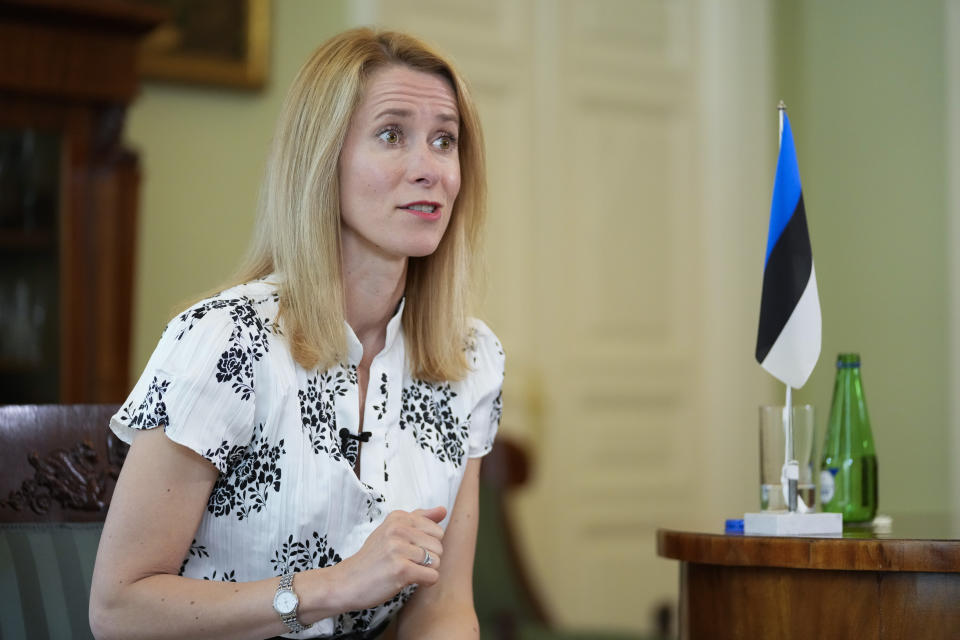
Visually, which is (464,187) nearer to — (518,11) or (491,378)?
(491,378)

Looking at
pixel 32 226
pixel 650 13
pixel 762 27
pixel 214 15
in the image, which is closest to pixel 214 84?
pixel 214 15

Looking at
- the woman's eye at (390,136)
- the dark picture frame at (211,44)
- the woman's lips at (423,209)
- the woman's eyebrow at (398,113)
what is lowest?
the woman's lips at (423,209)

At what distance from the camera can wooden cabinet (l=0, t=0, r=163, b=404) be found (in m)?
3.05

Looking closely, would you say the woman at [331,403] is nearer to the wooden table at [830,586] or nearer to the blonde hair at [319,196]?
the blonde hair at [319,196]

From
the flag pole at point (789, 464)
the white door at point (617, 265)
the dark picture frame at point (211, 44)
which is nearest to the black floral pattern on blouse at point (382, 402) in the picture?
the flag pole at point (789, 464)

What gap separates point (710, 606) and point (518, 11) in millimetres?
3162

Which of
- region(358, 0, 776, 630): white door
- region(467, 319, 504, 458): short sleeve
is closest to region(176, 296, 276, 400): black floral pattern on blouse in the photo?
region(467, 319, 504, 458): short sleeve

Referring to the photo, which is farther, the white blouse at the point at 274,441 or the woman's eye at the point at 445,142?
the woman's eye at the point at 445,142

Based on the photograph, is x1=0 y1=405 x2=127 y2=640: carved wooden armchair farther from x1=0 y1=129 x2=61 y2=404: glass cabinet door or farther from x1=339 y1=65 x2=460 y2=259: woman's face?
x1=0 y1=129 x2=61 y2=404: glass cabinet door

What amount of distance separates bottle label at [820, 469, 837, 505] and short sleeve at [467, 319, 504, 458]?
583 millimetres

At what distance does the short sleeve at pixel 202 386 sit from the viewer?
1495mm

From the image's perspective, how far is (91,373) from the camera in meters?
3.08

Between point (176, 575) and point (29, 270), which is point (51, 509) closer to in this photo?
point (176, 575)

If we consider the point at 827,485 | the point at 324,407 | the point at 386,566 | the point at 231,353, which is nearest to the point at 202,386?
the point at 231,353
